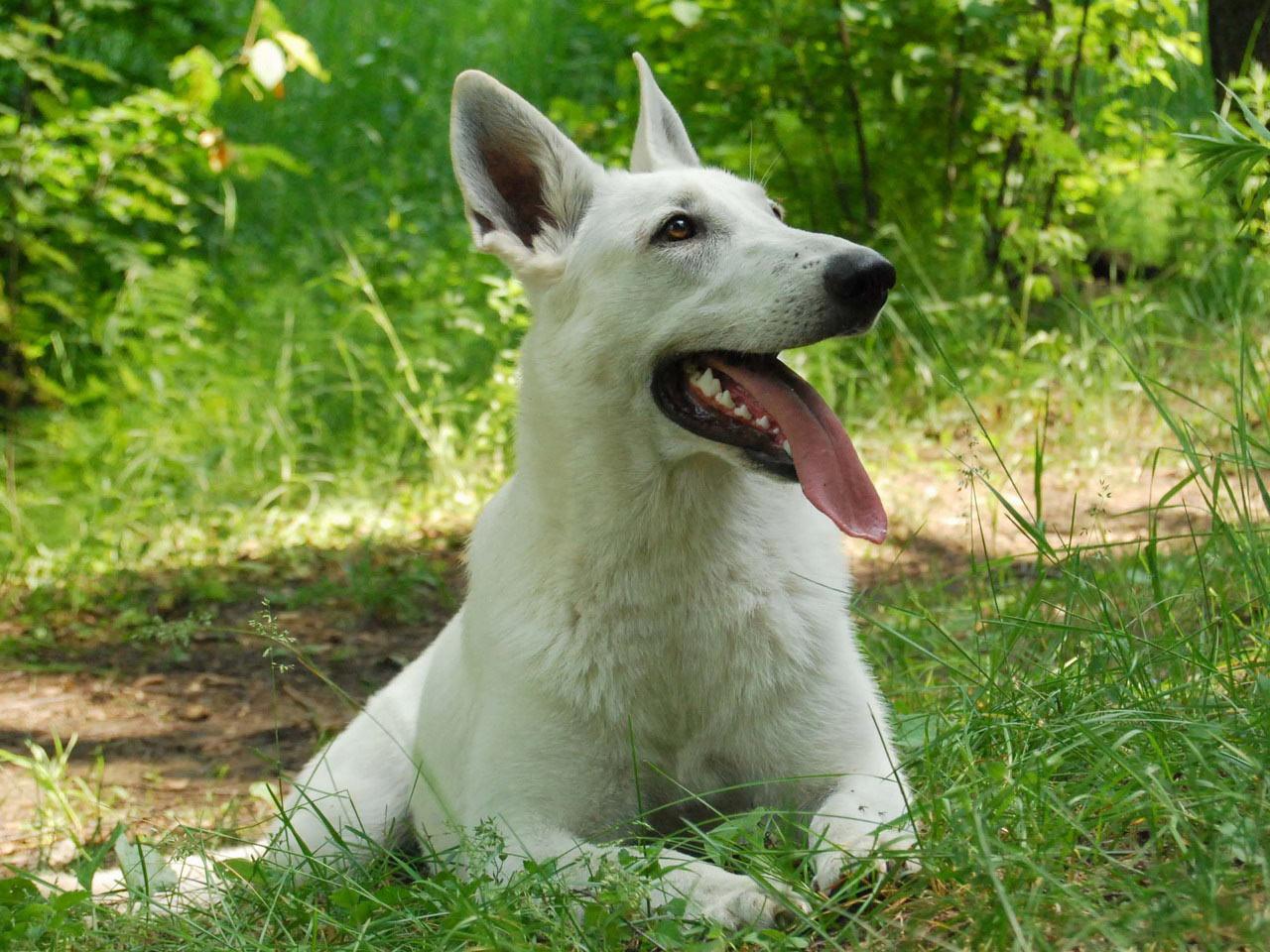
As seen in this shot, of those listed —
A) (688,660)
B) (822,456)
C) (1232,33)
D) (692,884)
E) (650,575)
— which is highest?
(1232,33)

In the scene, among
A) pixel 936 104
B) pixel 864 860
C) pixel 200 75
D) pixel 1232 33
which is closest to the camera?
pixel 864 860

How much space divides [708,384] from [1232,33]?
3.87m

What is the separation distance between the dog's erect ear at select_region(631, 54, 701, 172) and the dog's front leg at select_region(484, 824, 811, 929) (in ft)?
5.56

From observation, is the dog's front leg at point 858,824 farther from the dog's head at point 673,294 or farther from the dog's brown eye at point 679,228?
the dog's brown eye at point 679,228

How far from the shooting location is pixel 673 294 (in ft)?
8.82

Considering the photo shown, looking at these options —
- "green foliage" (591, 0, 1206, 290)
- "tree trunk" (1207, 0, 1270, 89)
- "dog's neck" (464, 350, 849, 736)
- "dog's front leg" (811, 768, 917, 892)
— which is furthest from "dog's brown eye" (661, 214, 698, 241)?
"tree trunk" (1207, 0, 1270, 89)

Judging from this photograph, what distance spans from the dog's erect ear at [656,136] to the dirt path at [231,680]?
1201 millimetres

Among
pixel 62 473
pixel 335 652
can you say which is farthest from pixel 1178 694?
pixel 62 473

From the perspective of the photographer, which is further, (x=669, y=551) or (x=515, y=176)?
(x=515, y=176)

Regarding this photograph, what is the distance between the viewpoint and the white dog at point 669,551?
2.55m

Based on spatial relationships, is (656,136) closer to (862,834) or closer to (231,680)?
(862,834)

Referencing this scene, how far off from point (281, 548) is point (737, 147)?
2.66 m

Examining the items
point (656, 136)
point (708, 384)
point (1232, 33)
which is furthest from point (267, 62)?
point (1232, 33)

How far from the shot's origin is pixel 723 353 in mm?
2689
